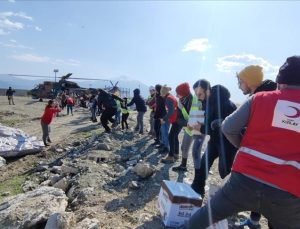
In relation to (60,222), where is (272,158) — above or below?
above

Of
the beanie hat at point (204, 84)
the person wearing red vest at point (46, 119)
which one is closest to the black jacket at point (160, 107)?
the person wearing red vest at point (46, 119)

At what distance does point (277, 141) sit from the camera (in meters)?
2.57

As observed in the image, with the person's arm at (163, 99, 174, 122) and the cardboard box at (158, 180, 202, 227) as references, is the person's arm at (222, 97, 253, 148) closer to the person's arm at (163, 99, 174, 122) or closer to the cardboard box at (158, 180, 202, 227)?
the cardboard box at (158, 180, 202, 227)

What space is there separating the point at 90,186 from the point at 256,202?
4.52 meters

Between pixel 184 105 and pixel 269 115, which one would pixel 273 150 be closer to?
pixel 269 115

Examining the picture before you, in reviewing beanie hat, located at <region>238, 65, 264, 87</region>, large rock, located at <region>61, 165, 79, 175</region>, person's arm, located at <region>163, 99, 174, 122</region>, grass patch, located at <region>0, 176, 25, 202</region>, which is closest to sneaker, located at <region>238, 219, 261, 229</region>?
beanie hat, located at <region>238, 65, 264, 87</region>

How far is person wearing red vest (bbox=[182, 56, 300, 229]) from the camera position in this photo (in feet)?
8.33

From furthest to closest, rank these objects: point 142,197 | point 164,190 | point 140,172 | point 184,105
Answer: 1. point 184,105
2. point 140,172
3. point 142,197
4. point 164,190

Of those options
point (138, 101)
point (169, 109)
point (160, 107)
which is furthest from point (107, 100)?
point (169, 109)

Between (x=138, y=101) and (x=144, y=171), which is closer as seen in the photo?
(x=144, y=171)

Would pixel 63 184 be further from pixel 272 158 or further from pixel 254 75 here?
pixel 272 158

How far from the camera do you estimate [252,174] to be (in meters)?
2.65

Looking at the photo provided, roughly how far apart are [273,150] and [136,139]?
32.1ft

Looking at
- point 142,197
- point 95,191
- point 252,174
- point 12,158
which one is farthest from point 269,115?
point 12,158
